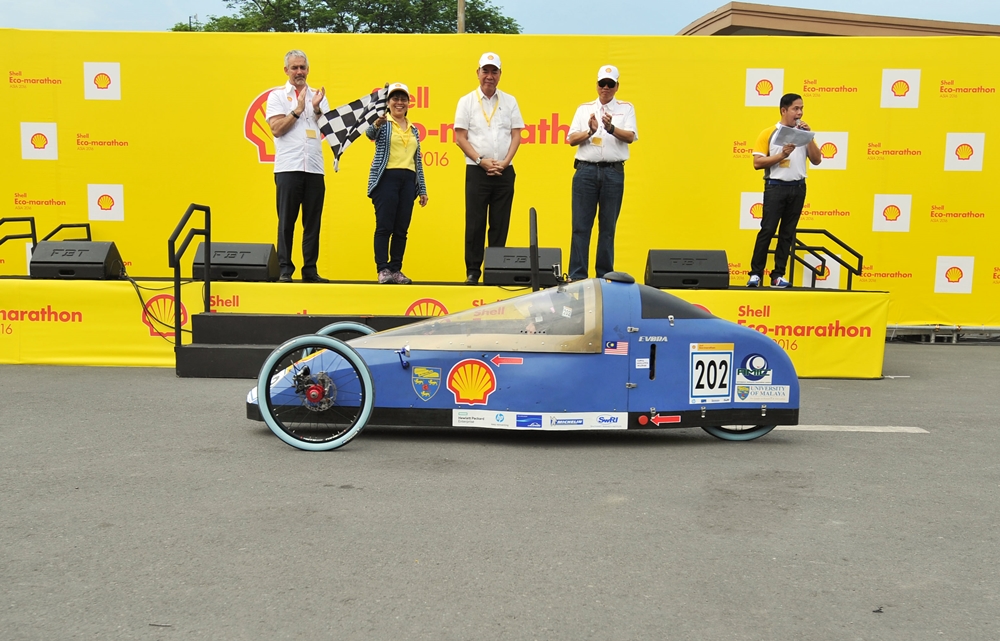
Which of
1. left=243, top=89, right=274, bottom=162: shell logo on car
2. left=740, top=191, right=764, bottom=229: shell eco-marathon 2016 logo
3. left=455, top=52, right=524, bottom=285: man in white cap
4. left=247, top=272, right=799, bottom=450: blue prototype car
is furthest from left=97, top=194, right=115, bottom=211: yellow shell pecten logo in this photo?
left=740, top=191, right=764, bottom=229: shell eco-marathon 2016 logo

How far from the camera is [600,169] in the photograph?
25.6 ft

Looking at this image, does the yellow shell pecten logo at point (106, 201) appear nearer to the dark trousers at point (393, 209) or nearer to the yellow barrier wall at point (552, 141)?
the yellow barrier wall at point (552, 141)

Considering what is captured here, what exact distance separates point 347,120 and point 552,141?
246cm

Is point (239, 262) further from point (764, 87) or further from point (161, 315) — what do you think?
point (764, 87)

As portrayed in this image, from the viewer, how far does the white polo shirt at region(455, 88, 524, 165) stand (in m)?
8.06

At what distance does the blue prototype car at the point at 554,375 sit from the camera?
15.7ft

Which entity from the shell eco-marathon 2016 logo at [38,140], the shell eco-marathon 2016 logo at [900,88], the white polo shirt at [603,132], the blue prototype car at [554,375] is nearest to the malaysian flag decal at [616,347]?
the blue prototype car at [554,375]

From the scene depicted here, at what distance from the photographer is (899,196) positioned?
10.1 m

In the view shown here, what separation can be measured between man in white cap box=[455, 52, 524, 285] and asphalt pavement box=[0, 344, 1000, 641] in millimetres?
3297

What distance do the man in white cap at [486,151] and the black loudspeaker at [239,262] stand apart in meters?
1.90

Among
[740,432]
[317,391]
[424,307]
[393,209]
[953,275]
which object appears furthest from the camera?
[953,275]

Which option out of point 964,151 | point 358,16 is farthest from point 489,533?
point 358,16

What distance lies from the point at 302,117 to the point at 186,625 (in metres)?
6.38

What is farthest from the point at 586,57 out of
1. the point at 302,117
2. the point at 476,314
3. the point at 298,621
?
the point at 298,621
